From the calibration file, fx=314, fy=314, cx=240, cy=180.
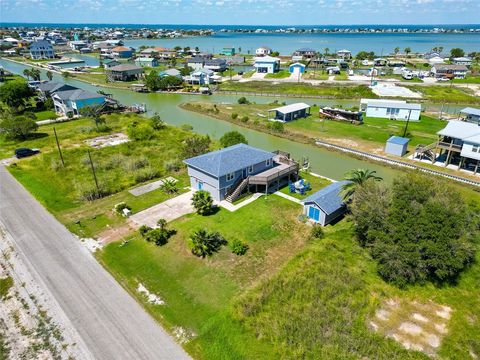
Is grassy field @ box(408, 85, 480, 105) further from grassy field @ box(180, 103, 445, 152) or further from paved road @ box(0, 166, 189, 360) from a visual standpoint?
paved road @ box(0, 166, 189, 360)

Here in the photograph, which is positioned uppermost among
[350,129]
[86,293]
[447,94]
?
[447,94]

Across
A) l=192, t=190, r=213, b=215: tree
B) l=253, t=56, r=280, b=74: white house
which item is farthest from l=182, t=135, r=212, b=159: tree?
l=253, t=56, r=280, b=74: white house

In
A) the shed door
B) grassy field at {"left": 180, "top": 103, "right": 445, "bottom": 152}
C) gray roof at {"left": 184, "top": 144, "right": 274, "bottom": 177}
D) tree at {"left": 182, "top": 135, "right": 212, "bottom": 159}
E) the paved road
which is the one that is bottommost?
grassy field at {"left": 180, "top": 103, "right": 445, "bottom": 152}

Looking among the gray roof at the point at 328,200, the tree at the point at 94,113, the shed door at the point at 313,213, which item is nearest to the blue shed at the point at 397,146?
the gray roof at the point at 328,200

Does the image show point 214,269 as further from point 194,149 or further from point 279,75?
point 279,75

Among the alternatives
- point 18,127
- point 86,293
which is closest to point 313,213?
point 86,293

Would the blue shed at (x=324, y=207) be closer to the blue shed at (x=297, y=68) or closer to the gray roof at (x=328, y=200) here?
the gray roof at (x=328, y=200)

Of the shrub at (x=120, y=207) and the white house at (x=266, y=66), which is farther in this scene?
the white house at (x=266, y=66)
